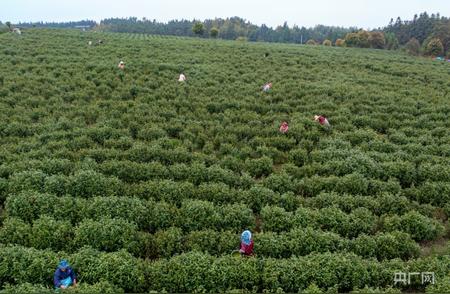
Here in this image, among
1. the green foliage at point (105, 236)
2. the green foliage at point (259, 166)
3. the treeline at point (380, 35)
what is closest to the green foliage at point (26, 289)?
the green foliage at point (105, 236)

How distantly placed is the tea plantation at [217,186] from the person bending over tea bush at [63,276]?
0.38m

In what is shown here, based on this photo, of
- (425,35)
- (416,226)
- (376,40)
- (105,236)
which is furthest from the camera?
(425,35)

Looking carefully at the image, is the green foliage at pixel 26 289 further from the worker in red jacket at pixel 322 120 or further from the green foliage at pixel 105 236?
the worker in red jacket at pixel 322 120

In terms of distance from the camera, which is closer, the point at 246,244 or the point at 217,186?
the point at 246,244

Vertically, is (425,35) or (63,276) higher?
(425,35)

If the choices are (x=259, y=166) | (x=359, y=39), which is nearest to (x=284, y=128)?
(x=259, y=166)

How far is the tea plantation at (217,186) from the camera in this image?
8.32 metres

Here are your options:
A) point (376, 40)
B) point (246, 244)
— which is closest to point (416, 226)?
point (246, 244)

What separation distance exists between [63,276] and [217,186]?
5270 millimetres

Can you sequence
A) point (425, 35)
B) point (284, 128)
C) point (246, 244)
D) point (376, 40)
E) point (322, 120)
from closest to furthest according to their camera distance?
point (246, 244), point (284, 128), point (322, 120), point (376, 40), point (425, 35)

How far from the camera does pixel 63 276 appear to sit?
7754 mm

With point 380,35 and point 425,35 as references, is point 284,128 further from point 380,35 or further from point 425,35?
point 425,35

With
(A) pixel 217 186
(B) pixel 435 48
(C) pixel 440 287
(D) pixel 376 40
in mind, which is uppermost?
(D) pixel 376 40

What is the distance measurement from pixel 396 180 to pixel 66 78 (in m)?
20.5
